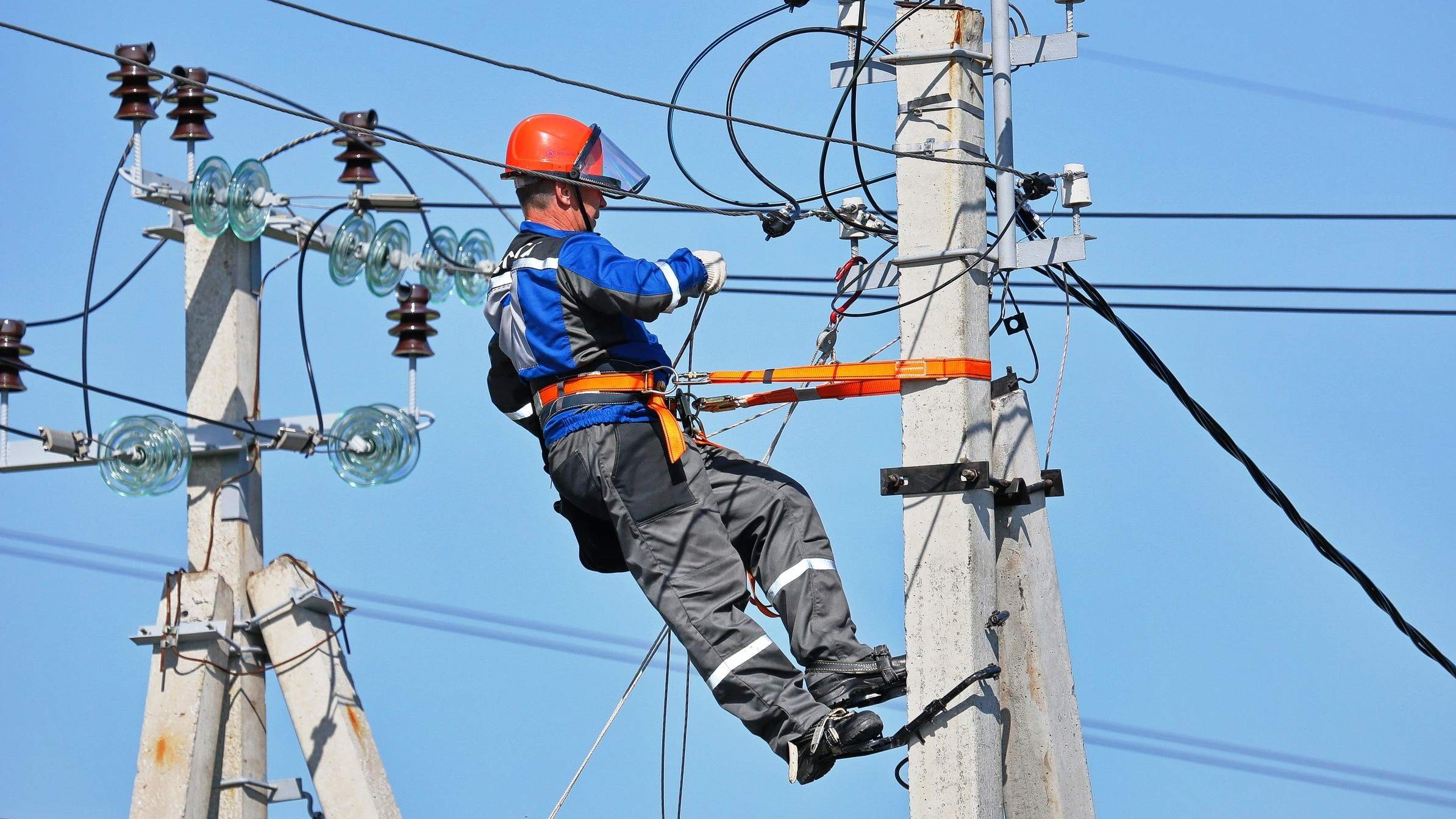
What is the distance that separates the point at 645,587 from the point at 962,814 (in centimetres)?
110

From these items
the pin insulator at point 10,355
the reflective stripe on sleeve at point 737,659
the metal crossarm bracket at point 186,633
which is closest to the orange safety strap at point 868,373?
the reflective stripe on sleeve at point 737,659

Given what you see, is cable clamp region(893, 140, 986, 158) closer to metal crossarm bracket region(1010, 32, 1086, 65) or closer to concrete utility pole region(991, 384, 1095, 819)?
metal crossarm bracket region(1010, 32, 1086, 65)

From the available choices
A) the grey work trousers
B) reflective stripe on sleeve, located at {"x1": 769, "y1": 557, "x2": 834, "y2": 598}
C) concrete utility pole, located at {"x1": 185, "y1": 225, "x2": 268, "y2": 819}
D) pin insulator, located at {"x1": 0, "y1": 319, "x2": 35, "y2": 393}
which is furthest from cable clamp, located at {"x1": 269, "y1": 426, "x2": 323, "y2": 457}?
reflective stripe on sleeve, located at {"x1": 769, "y1": 557, "x2": 834, "y2": 598}

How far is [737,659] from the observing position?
5605mm

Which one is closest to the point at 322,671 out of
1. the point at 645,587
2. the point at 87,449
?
the point at 87,449

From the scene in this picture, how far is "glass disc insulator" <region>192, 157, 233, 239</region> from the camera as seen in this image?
9070mm

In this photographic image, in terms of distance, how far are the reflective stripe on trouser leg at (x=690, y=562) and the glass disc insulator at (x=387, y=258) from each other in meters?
3.98

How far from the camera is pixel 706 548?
228 inches

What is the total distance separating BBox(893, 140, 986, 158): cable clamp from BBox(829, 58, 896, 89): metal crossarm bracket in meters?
0.27

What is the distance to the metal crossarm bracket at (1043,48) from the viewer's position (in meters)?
5.89

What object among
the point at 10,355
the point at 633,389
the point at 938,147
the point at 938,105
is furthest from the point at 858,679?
the point at 10,355

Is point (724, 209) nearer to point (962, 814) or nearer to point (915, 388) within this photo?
point (915, 388)

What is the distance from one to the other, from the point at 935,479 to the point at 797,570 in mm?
526

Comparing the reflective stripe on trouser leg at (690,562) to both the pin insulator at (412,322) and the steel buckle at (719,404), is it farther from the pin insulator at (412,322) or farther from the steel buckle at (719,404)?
the pin insulator at (412,322)
